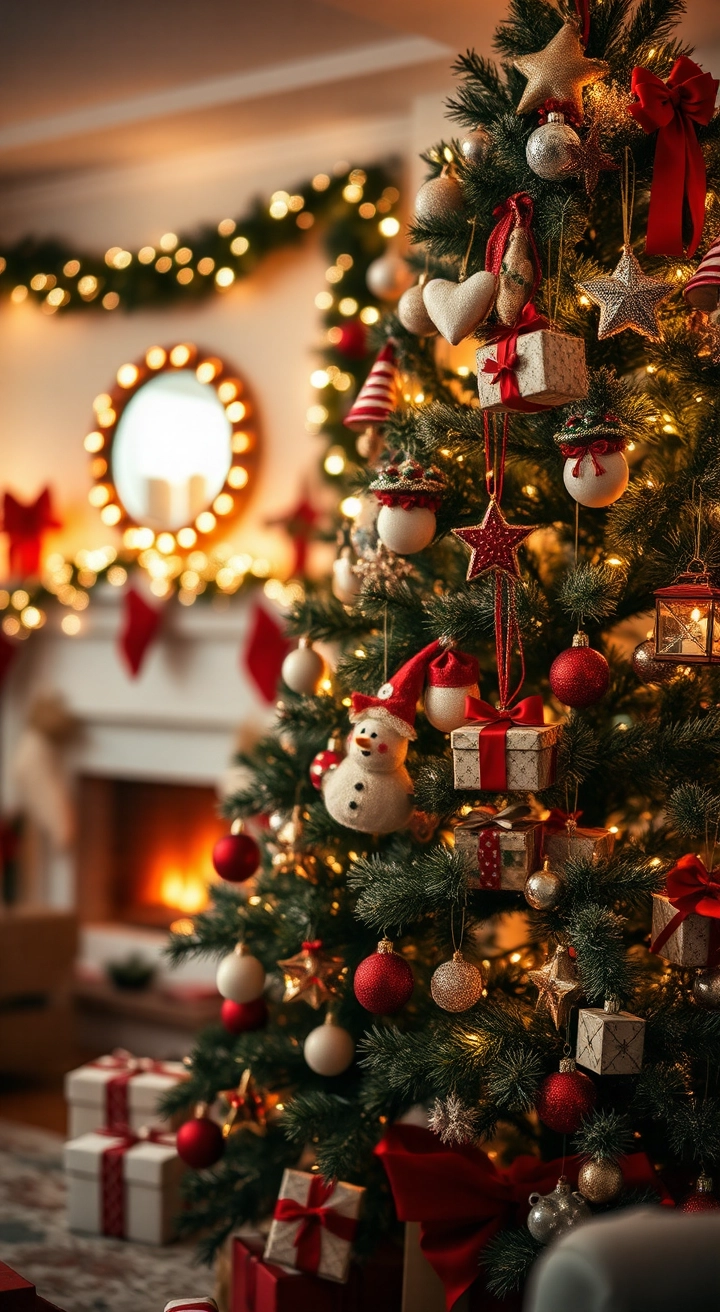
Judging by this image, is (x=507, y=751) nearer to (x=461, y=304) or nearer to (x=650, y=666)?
(x=650, y=666)

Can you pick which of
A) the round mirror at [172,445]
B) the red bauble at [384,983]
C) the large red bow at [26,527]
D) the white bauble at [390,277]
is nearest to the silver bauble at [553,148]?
the red bauble at [384,983]

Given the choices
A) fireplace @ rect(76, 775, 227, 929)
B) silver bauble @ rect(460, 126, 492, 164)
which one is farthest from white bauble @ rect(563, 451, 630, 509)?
fireplace @ rect(76, 775, 227, 929)

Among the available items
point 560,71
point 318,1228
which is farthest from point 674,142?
point 318,1228

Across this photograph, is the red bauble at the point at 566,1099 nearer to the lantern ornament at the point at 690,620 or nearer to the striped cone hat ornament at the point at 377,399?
the lantern ornament at the point at 690,620

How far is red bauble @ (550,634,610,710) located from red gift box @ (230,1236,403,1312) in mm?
1013

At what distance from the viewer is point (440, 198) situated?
6.29 feet

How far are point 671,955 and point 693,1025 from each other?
0.10 metres

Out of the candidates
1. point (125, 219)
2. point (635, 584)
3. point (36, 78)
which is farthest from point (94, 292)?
point (635, 584)

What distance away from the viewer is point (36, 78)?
3.40 m

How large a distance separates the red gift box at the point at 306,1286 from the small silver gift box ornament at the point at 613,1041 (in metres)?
0.66

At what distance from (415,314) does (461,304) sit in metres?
0.24

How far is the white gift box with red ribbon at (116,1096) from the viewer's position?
2.77 meters

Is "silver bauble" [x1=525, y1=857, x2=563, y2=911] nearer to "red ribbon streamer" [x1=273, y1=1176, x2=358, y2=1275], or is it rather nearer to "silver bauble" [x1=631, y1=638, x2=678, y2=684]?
"silver bauble" [x1=631, y1=638, x2=678, y2=684]

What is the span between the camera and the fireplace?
425 cm
